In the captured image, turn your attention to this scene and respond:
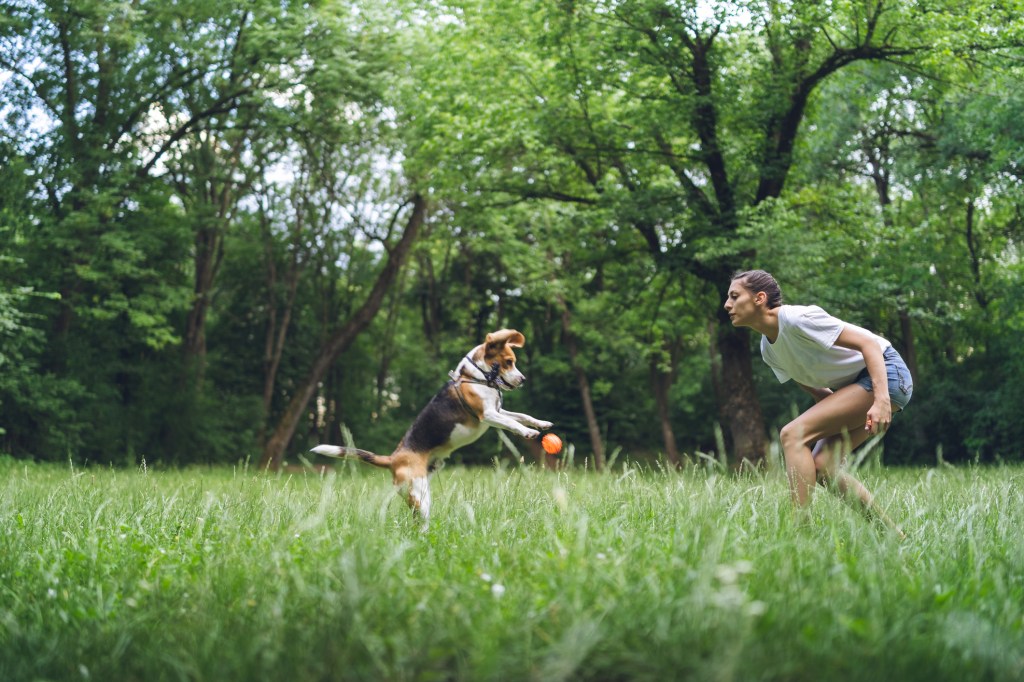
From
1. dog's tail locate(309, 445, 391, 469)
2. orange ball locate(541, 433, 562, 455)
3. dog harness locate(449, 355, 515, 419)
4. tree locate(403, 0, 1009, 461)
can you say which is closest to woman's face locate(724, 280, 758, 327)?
orange ball locate(541, 433, 562, 455)

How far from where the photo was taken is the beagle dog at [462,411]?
20.5 ft

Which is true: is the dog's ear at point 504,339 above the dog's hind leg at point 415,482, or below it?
above

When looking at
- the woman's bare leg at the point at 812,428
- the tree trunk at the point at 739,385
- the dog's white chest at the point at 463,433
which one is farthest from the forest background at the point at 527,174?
the woman's bare leg at the point at 812,428

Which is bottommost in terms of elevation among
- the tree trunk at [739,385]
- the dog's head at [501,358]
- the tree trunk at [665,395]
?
the tree trunk at [665,395]

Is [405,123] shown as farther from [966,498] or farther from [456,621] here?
[456,621]

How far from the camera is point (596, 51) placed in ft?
48.1

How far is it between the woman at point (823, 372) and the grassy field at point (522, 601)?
0.28 metres

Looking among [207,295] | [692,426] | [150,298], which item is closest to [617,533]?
[150,298]

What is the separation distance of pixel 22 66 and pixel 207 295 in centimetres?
684

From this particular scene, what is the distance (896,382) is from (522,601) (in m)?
3.27

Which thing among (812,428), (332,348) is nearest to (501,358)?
(812,428)

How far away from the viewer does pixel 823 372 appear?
18.5 ft

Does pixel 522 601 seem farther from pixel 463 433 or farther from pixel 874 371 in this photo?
pixel 463 433

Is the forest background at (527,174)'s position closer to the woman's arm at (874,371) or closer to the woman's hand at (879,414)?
the woman's arm at (874,371)
